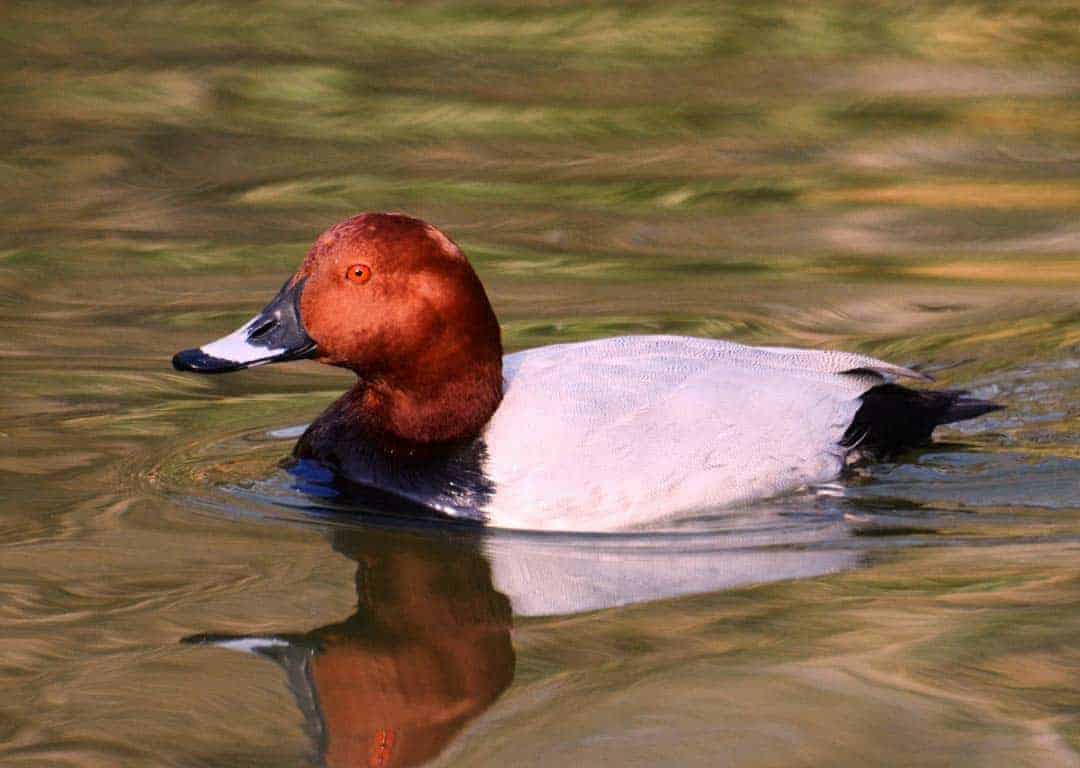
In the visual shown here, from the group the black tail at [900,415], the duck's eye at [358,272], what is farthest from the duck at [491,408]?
the black tail at [900,415]

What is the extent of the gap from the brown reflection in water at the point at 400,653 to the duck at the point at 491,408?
0.93 feet

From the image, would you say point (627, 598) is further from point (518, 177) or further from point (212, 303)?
point (518, 177)

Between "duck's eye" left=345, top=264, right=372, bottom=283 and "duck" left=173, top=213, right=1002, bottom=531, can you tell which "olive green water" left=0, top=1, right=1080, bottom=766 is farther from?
"duck's eye" left=345, top=264, right=372, bottom=283

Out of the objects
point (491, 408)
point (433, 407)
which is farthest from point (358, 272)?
point (491, 408)

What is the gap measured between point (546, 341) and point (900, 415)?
5.73ft

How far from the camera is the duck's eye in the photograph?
5453 millimetres

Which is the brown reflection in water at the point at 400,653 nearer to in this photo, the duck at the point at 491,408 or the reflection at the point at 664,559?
the reflection at the point at 664,559

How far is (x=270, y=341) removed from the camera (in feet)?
18.0

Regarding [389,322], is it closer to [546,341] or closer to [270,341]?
[270,341]

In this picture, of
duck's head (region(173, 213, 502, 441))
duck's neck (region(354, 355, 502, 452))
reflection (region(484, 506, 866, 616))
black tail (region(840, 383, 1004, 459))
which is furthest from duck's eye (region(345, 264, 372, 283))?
black tail (region(840, 383, 1004, 459))

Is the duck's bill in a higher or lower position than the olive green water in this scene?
higher

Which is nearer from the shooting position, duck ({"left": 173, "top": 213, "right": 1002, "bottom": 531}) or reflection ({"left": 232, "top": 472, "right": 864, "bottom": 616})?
reflection ({"left": 232, "top": 472, "right": 864, "bottom": 616})

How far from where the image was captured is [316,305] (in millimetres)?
5480

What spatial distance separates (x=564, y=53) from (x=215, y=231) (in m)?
3.44
